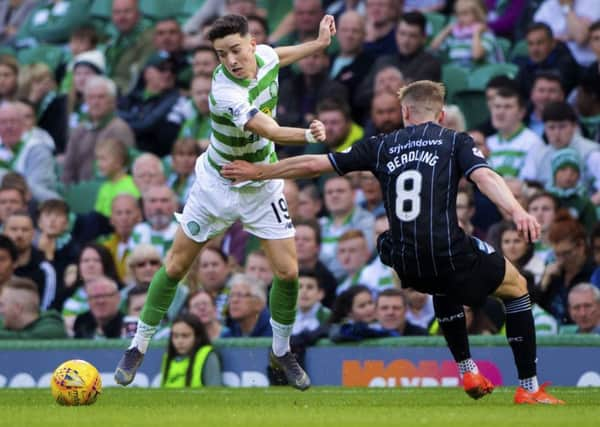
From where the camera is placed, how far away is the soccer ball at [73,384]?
35.9ft

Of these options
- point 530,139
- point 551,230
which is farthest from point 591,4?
point 551,230

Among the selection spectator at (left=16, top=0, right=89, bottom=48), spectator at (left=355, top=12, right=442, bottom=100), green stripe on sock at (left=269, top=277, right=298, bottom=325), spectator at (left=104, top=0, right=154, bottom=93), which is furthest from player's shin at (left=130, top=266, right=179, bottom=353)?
spectator at (left=16, top=0, right=89, bottom=48)

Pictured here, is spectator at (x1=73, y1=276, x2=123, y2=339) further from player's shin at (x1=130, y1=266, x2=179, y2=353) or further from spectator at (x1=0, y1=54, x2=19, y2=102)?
spectator at (x1=0, y1=54, x2=19, y2=102)

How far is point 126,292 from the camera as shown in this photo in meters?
16.6

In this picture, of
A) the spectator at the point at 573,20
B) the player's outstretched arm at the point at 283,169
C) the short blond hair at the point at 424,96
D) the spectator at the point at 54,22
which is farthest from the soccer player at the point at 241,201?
the spectator at the point at 54,22

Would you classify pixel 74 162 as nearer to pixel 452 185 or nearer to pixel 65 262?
pixel 65 262

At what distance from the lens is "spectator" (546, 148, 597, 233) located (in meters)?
15.4

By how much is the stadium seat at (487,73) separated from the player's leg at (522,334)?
7.05 meters

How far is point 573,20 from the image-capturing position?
17172mm

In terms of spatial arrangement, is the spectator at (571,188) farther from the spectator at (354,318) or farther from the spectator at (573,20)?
the spectator at (354,318)

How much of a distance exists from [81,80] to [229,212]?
9.16 m

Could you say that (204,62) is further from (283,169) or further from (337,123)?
(283,169)

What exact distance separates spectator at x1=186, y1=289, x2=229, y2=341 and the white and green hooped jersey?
3.62 metres

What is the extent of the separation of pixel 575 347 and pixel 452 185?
3.35 metres
